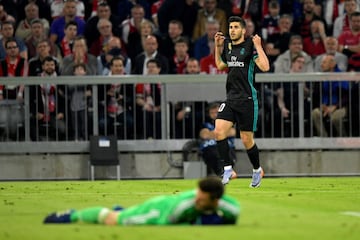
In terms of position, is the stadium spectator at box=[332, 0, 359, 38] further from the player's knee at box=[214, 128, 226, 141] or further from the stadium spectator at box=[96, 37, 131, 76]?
the player's knee at box=[214, 128, 226, 141]

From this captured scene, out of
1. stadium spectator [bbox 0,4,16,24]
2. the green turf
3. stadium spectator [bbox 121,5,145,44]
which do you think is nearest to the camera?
the green turf

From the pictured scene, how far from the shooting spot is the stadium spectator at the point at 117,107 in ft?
84.5

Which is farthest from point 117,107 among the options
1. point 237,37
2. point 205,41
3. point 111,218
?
point 111,218

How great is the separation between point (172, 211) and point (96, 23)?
619 inches

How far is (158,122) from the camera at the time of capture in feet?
85.4

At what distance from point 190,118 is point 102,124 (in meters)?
1.85

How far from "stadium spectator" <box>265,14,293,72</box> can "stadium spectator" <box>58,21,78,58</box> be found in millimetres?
4237

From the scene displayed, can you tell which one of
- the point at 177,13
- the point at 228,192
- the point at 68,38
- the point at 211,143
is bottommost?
the point at 228,192

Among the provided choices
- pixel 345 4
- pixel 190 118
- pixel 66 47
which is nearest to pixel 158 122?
pixel 190 118

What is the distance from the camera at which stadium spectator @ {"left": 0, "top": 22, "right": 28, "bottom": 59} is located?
2675 cm

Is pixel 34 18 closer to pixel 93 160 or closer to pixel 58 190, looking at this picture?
pixel 93 160

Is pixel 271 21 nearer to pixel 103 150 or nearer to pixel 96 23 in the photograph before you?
pixel 96 23

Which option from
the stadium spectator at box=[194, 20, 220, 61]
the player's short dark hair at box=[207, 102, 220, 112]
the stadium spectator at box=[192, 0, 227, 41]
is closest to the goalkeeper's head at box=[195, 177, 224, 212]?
the player's short dark hair at box=[207, 102, 220, 112]

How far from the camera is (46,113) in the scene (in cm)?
2561
